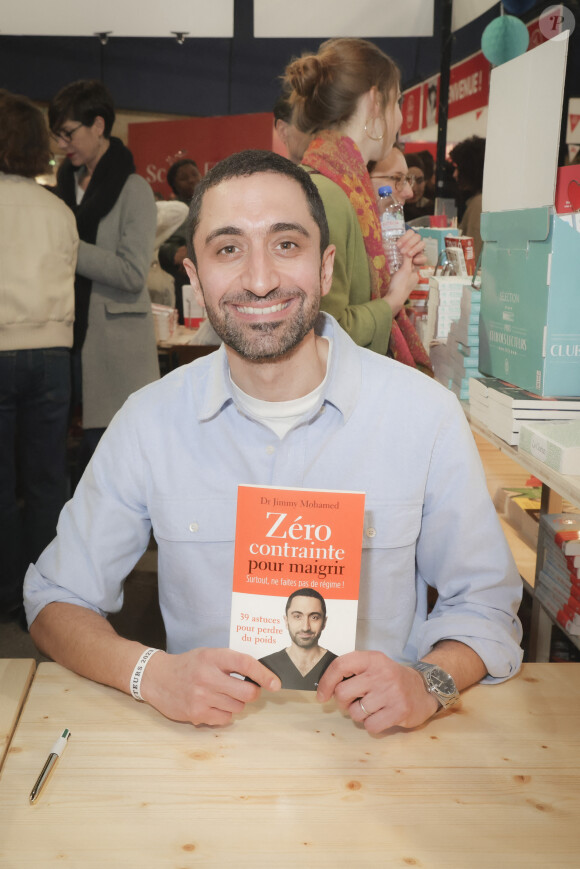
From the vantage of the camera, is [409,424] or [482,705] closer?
[482,705]

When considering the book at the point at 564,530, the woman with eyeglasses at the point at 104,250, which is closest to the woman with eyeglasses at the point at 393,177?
the woman with eyeglasses at the point at 104,250

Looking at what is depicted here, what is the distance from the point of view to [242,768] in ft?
3.54

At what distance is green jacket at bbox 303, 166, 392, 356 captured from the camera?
2.14 m

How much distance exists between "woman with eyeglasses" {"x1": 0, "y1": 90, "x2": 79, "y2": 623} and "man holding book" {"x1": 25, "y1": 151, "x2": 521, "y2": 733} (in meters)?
1.76

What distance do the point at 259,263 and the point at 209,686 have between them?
701 mm

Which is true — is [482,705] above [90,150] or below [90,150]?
below

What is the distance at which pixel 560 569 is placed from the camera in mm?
2139

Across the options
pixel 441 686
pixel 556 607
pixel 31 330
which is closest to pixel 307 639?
pixel 441 686

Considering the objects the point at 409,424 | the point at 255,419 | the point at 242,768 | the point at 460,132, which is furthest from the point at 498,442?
the point at 460,132

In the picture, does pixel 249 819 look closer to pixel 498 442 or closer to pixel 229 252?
pixel 229 252

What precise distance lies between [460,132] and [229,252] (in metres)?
6.99

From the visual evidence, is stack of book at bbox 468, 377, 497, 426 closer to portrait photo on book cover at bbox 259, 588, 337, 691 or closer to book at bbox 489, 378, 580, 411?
book at bbox 489, 378, 580, 411

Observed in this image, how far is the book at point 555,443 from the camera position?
152 cm

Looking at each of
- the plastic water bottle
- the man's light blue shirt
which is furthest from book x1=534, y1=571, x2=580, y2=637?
the plastic water bottle
